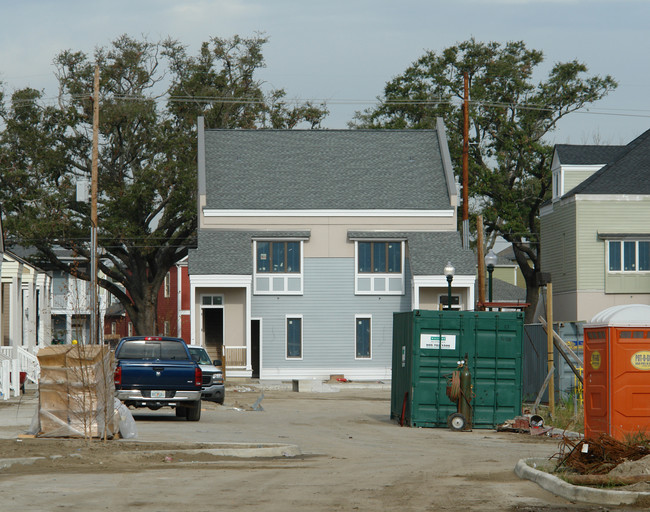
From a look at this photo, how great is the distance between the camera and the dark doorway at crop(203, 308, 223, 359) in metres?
47.6

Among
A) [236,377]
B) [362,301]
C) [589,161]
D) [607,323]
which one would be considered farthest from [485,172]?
[607,323]

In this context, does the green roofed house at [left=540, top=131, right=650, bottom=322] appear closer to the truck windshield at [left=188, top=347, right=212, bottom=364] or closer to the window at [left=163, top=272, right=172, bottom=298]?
the truck windshield at [left=188, top=347, right=212, bottom=364]

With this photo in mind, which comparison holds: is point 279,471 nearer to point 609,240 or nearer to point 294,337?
point 294,337

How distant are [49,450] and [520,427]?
983 centimetres

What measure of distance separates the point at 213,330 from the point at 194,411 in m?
24.6

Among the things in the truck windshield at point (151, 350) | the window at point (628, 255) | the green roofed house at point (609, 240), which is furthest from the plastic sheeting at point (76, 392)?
the window at point (628, 255)

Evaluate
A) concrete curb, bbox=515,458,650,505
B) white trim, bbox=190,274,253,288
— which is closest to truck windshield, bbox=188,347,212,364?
white trim, bbox=190,274,253,288

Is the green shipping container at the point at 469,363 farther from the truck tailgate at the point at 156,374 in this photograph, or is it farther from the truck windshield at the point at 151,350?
the truck windshield at the point at 151,350

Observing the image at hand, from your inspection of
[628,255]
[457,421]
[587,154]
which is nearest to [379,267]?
[628,255]

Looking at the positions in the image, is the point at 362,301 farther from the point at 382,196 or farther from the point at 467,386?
the point at 467,386

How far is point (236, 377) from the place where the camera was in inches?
1777

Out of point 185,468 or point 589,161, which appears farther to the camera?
point 589,161

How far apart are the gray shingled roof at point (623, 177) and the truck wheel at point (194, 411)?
28.2m

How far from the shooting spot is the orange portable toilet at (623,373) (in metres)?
14.2
